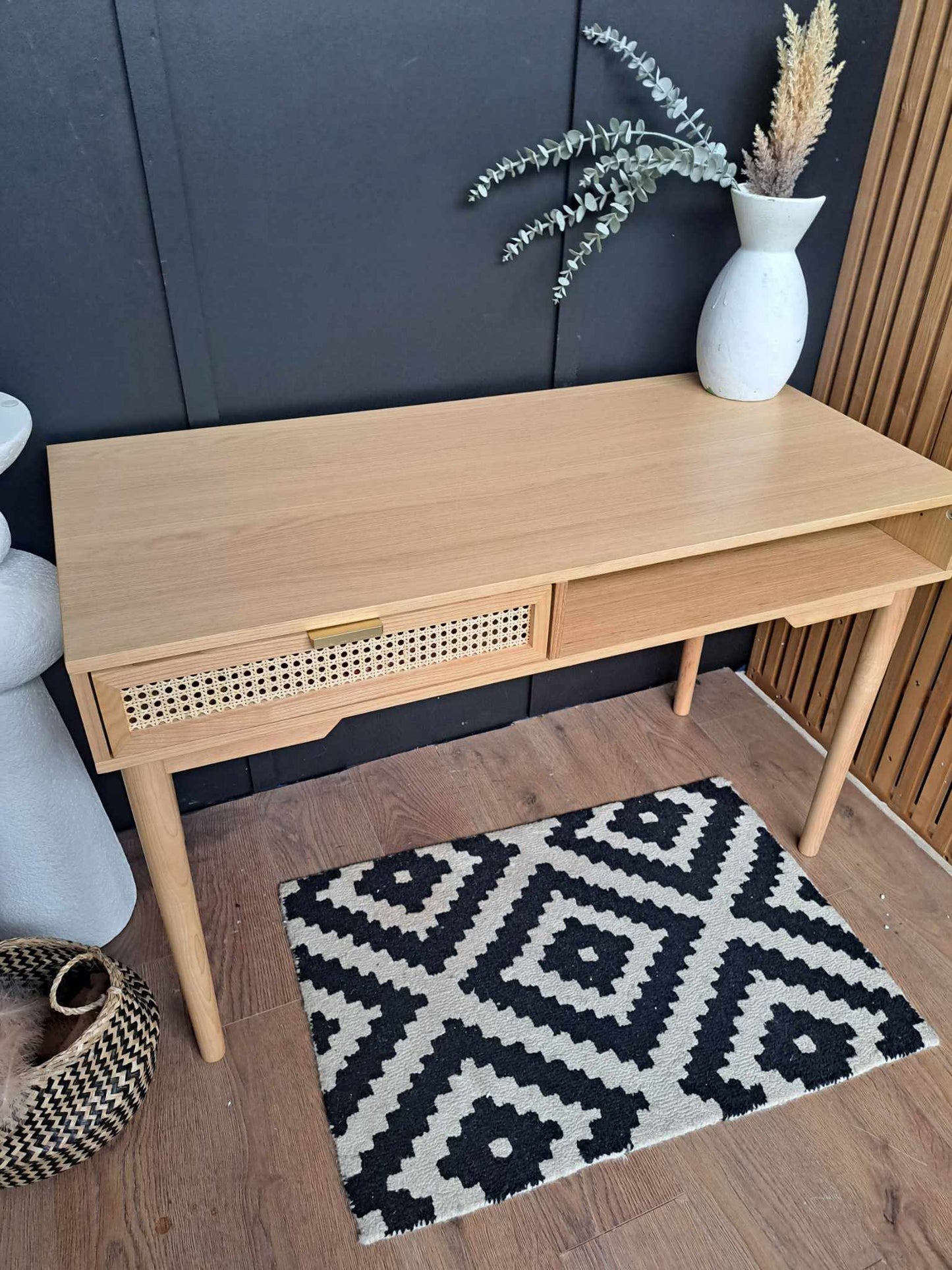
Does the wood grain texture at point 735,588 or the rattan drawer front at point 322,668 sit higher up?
the rattan drawer front at point 322,668

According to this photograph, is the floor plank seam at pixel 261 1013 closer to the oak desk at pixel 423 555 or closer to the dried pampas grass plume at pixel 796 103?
the oak desk at pixel 423 555

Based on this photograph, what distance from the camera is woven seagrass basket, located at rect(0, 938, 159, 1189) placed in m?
1.19

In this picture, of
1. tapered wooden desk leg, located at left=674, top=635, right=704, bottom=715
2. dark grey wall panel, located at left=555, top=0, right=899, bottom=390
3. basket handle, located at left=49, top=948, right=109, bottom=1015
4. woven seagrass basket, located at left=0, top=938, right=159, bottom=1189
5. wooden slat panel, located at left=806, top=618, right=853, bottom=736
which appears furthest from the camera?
tapered wooden desk leg, located at left=674, top=635, right=704, bottom=715

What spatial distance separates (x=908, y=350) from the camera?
1.68 meters

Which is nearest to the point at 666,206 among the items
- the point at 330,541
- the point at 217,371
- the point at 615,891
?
the point at 217,371

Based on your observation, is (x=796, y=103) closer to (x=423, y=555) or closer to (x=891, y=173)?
(x=891, y=173)

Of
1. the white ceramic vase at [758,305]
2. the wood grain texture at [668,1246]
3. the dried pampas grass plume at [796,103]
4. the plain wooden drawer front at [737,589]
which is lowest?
the wood grain texture at [668,1246]

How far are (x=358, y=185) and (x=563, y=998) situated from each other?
133 cm

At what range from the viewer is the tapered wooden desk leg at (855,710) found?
58.7 inches

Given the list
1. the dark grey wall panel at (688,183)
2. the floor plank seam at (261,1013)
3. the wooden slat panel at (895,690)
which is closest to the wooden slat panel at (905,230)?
the dark grey wall panel at (688,183)

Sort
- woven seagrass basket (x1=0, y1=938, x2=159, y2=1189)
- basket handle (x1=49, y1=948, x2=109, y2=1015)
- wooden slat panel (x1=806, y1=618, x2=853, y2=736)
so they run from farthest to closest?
wooden slat panel (x1=806, y1=618, x2=853, y2=736) → basket handle (x1=49, y1=948, x2=109, y2=1015) → woven seagrass basket (x1=0, y1=938, x2=159, y2=1189)

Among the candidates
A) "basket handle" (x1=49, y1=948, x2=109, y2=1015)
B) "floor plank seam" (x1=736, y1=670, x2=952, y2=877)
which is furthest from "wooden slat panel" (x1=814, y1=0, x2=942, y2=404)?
"basket handle" (x1=49, y1=948, x2=109, y2=1015)

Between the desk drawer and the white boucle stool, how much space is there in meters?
0.30

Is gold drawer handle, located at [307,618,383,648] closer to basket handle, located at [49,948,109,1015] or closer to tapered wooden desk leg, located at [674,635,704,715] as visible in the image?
basket handle, located at [49,948,109,1015]
